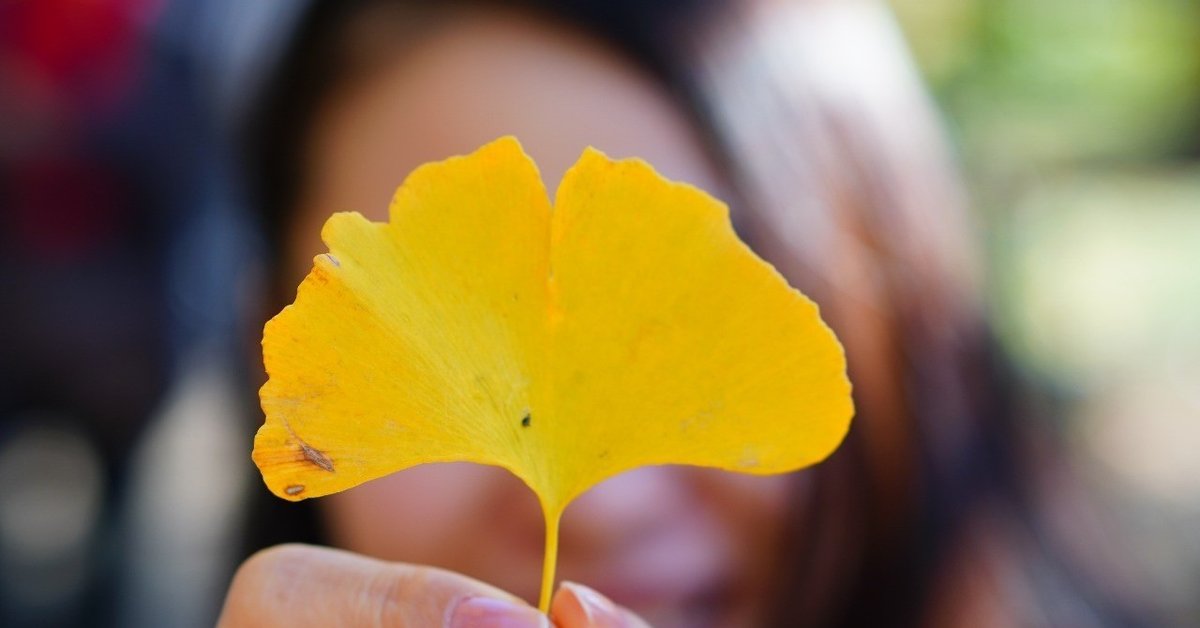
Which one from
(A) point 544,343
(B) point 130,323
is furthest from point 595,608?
(B) point 130,323

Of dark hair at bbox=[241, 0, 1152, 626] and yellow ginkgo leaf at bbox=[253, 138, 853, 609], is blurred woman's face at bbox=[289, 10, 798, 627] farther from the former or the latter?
yellow ginkgo leaf at bbox=[253, 138, 853, 609]

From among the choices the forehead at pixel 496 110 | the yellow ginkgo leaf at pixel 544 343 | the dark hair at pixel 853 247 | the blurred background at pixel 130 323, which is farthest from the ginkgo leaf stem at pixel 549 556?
the blurred background at pixel 130 323

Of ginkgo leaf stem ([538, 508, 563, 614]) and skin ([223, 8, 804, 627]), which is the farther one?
skin ([223, 8, 804, 627])

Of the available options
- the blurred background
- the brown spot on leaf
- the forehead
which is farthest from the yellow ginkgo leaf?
the blurred background

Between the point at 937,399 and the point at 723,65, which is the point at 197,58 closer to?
the point at 723,65

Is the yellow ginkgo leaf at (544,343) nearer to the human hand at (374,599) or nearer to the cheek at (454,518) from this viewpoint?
the human hand at (374,599)

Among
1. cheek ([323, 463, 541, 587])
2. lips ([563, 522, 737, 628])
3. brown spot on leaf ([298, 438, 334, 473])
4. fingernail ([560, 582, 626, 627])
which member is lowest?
lips ([563, 522, 737, 628])

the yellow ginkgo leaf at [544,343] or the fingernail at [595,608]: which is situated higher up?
the yellow ginkgo leaf at [544,343]
